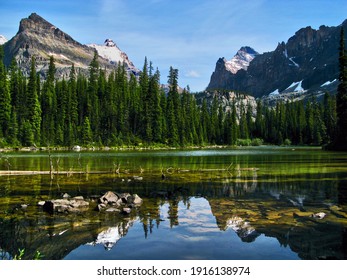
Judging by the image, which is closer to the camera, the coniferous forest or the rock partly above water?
the rock partly above water

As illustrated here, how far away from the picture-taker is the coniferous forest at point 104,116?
103m

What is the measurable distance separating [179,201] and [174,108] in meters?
120

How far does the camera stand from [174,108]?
138875 mm

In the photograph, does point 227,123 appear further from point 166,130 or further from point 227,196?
point 227,196

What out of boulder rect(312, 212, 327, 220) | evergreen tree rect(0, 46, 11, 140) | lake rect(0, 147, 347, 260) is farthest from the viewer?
evergreen tree rect(0, 46, 11, 140)

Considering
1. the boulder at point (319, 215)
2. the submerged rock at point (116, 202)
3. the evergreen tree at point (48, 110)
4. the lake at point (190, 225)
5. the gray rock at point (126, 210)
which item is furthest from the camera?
the evergreen tree at point (48, 110)

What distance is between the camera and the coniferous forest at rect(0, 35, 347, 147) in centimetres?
10262

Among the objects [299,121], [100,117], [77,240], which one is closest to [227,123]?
[299,121]

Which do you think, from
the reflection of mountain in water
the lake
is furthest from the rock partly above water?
the reflection of mountain in water

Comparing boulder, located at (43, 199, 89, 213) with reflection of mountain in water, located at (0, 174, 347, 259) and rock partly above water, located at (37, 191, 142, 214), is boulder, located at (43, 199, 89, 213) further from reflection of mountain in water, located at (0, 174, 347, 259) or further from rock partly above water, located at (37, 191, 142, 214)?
reflection of mountain in water, located at (0, 174, 347, 259)

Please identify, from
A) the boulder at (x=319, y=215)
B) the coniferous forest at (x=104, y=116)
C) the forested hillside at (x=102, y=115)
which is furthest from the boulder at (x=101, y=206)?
the forested hillside at (x=102, y=115)

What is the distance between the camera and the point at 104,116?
122688mm

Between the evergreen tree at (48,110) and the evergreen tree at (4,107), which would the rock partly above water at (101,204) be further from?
the evergreen tree at (48,110)

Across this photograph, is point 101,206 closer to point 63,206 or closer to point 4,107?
point 63,206
